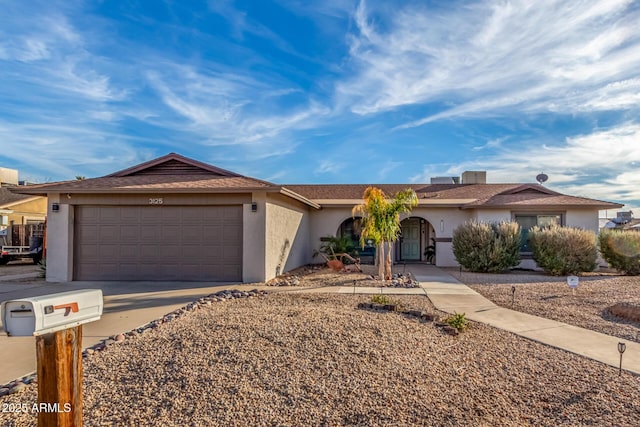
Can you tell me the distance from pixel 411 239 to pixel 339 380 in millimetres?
16805

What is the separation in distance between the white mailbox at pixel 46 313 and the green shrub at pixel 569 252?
1446cm

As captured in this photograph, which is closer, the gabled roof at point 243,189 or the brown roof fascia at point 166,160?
the gabled roof at point 243,189

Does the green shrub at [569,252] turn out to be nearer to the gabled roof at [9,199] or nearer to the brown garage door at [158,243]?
the brown garage door at [158,243]

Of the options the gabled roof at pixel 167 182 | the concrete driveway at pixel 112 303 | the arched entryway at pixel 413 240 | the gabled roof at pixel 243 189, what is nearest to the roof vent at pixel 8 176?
the concrete driveway at pixel 112 303

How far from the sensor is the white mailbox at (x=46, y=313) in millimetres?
2043

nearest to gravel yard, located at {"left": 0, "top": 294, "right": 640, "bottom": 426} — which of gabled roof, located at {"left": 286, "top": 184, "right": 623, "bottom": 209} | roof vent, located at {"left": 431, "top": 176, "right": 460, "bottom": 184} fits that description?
gabled roof, located at {"left": 286, "top": 184, "right": 623, "bottom": 209}

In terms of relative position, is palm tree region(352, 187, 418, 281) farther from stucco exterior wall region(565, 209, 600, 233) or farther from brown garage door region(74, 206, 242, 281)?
stucco exterior wall region(565, 209, 600, 233)

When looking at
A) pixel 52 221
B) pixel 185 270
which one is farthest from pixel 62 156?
pixel 185 270

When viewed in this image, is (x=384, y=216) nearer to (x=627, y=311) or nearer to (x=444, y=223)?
(x=627, y=311)

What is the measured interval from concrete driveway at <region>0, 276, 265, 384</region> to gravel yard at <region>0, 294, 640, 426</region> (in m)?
0.82

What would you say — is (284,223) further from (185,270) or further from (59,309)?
(59,309)

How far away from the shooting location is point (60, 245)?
11852mm

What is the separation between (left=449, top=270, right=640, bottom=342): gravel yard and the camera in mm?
7066

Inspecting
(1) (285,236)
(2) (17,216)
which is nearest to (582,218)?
(1) (285,236)
